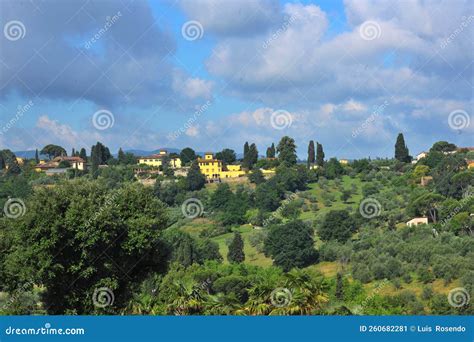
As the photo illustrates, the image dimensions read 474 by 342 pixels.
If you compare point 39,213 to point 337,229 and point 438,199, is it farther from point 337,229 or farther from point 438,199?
point 438,199

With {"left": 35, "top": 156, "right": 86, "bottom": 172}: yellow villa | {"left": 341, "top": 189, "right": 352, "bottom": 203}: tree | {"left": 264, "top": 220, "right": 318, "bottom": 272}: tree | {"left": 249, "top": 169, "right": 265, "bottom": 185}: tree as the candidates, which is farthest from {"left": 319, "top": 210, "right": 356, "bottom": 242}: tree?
{"left": 35, "top": 156, "right": 86, "bottom": 172}: yellow villa

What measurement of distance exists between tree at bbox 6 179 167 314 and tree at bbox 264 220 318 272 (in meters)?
32.0

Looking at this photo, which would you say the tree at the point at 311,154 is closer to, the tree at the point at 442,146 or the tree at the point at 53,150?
the tree at the point at 442,146

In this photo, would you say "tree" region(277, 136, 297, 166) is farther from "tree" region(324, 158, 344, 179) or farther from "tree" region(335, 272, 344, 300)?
"tree" region(335, 272, 344, 300)

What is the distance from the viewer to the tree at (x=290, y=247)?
194 feet

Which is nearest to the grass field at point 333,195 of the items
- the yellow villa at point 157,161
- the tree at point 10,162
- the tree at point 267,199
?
the tree at point 267,199

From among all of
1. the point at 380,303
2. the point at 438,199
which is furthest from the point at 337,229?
the point at 380,303

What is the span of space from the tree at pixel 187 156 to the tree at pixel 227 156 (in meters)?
4.31

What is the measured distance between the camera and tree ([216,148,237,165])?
121 m

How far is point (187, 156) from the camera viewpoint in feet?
395

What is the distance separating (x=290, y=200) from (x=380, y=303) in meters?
52.3

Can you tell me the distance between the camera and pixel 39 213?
25.9m

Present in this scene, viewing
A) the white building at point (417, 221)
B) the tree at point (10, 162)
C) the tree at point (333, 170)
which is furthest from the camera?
the tree at point (333, 170)

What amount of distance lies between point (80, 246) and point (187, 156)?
94.7 meters
